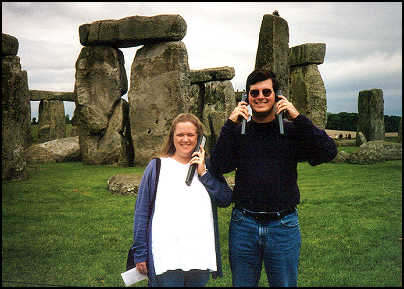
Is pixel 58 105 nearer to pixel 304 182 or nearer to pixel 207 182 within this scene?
pixel 304 182

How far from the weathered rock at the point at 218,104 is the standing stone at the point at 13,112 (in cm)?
728

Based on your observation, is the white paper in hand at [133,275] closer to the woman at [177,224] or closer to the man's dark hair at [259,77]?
the woman at [177,224]

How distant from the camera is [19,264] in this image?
12.4ft

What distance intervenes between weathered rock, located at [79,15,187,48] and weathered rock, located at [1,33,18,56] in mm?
2897

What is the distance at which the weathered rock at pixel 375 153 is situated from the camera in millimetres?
9961

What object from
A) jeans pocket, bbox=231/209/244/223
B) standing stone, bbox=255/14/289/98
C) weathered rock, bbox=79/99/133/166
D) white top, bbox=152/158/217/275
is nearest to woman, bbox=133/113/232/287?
white top, bbox=152/158/217/275

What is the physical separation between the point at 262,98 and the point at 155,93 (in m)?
7.72

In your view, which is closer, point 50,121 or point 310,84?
point 310,84

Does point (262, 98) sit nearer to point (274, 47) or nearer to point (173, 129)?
point (173, 129)

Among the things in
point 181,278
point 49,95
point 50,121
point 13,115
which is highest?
point 49,95

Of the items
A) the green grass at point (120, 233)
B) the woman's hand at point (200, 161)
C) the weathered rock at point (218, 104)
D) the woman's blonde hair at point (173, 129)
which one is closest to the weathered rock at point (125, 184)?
the green grass at point (120, 233)

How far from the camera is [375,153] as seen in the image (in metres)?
10.0

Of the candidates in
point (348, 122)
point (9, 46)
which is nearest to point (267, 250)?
point (9, 46)

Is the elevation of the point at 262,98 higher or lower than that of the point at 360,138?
higher
